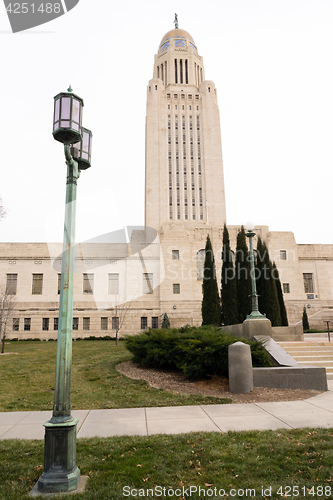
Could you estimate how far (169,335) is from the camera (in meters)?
13.3

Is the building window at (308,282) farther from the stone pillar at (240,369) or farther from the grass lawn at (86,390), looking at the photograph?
the stone pillar at (240,369)

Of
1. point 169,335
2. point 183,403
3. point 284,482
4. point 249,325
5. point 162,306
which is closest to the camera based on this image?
point 284,482

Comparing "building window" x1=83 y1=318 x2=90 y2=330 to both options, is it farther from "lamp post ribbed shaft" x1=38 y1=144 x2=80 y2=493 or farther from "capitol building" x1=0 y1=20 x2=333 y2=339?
"lamp post ribbed shaft" x1=38 y1=144 x2=80 y2=493

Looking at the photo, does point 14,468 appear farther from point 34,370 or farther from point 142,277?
point 142,277

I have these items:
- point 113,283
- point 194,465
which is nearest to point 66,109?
point 194,465

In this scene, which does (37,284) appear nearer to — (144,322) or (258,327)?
(144,322)

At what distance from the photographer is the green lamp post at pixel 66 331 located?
4.18 m

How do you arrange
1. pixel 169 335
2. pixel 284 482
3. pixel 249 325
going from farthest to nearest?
pixel 249 325, pixel 169 335, pixel 284 482

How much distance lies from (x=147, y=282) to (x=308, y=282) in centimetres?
2162

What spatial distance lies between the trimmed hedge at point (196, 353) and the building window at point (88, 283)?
30581 millimetres

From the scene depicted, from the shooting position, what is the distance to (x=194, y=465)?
4.80m

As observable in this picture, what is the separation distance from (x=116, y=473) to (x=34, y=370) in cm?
1063

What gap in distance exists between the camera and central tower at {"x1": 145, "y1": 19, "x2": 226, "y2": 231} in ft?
203

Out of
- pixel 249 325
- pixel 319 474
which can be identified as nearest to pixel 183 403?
pixel 319 474
